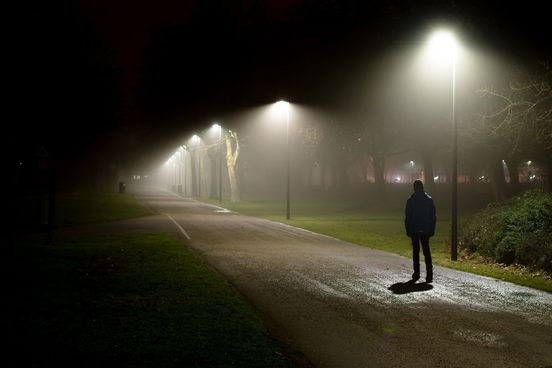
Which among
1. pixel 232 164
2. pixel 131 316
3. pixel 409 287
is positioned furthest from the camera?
pixel 232 164

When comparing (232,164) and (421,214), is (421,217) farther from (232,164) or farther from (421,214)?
(232,164)

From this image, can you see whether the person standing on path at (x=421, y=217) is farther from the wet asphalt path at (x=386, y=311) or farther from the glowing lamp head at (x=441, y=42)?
the glowing lamp head at (x=441, y=42)

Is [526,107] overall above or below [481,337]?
above

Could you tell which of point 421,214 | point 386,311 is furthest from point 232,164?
point 386,311

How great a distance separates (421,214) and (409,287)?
4.84 feet

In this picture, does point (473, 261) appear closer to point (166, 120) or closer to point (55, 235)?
point (55, 235)

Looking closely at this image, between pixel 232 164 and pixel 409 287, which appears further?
pixel 232 164

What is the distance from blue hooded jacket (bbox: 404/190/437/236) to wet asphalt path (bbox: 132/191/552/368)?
1037 millimetres

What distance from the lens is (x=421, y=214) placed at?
1202 cm

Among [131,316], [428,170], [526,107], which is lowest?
[131,316]

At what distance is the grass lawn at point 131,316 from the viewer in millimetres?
6199

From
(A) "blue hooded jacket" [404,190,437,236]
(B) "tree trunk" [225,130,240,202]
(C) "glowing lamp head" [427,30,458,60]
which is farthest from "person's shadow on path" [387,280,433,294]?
(B) "tree trunk" [225,130,240,202]

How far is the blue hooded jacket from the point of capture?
471 inches

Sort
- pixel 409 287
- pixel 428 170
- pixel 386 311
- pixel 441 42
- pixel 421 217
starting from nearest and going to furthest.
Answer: pixel 386 311 → pixel 409 287 → pixel 421 217 → pixel 441 42 → pixel 428 170
